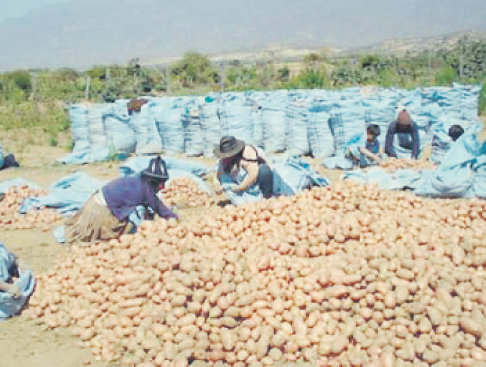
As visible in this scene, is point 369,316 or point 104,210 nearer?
point 369,316

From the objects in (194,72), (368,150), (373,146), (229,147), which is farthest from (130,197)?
(194,72)

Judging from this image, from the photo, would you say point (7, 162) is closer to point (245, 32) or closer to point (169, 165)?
point (169, 165)

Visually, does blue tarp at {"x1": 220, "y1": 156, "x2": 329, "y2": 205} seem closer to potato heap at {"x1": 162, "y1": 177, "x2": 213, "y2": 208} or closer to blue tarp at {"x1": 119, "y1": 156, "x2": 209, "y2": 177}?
potato heap at {"x1": 162, "y1": 177, "x2": 213, "y2": 208}

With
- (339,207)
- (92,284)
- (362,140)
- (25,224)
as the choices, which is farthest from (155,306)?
(362,140)

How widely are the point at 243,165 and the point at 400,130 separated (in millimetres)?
3338

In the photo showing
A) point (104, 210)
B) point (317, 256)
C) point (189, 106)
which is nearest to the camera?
point (317, 256)

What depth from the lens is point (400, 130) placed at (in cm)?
792

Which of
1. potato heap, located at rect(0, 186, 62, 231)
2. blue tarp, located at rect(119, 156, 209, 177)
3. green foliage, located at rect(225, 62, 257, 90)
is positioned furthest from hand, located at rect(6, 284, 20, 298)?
green foliage, located at rect(225, 62, 257, 90)

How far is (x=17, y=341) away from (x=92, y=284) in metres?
0.60

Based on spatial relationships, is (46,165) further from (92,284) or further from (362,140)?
(92,284)

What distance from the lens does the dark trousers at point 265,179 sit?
5.69 m

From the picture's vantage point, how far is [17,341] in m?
3.65

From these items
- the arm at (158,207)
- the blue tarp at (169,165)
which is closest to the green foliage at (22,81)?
the blue tarp at (169,165)

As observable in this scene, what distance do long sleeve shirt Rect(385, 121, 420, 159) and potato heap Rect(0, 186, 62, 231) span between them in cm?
460
